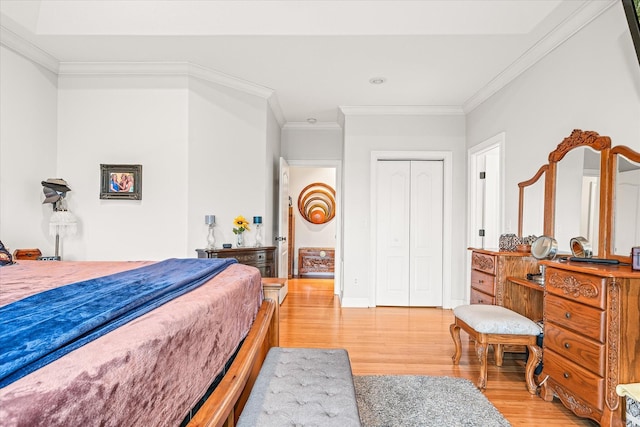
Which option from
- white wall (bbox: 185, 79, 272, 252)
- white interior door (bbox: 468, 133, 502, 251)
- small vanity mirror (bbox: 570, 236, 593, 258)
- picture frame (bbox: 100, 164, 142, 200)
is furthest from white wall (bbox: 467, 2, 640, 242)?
picture frame (bbox: 100, 164, 142, 200)

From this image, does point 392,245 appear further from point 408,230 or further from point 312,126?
point 312,126

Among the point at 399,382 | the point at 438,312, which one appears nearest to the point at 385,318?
the point at 438,312

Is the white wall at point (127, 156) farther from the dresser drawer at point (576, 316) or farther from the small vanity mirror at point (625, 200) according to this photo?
the small vanity mirror at point (625, 200)

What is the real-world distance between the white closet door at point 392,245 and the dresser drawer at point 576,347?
8.70 feet

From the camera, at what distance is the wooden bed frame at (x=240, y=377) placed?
1.04 m

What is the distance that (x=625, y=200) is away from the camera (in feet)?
7.29

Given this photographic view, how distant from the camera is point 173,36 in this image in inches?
124

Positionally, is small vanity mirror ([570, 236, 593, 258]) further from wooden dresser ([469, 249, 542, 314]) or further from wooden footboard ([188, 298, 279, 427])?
wooden footboard ([188, 298, 279, 427])

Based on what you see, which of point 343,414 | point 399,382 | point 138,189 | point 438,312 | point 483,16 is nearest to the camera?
point 343,414

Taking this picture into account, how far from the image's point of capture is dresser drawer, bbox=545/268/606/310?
1.85m

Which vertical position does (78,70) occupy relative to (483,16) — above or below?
below

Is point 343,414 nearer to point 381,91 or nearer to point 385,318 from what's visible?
point 385,318

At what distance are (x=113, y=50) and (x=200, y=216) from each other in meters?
1.77

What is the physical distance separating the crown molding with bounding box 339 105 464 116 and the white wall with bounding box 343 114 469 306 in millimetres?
46
